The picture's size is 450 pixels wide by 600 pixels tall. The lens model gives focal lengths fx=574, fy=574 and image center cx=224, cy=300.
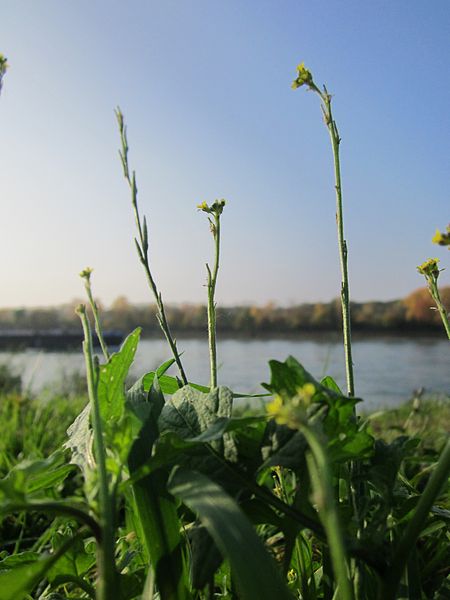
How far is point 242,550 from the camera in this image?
277 mm

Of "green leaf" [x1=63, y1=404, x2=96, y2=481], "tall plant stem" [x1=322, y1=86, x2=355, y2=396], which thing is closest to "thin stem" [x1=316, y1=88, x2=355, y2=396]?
"tall plant stem" [x1=322, y1=86, x2=355, y2=396]

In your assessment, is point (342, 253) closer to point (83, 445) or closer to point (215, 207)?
point (215, 207)

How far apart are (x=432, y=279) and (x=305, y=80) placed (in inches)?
8.6

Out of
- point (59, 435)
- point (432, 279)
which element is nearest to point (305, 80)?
→ point (432, 279)

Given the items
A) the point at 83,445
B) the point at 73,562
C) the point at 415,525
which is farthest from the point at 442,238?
the point at 73,562

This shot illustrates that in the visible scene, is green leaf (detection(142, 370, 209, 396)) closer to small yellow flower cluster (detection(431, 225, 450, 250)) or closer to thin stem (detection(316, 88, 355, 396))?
thin stem (detection(316, 88, 355, 396))

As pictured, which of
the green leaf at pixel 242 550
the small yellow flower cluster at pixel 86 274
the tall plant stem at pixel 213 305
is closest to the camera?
the green leaf at pixel 242 550

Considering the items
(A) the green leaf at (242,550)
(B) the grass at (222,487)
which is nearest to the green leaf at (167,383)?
(B) the grass at (222,487)

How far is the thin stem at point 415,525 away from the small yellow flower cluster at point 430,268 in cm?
23

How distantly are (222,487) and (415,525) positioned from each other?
120 mm

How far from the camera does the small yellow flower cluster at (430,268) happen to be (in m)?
0.50

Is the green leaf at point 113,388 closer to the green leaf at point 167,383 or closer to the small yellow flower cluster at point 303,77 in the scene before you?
the green leaf at point 167,383

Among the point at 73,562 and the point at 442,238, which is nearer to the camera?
the point at 442,238

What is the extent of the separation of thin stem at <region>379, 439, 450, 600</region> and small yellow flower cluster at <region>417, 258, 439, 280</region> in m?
0.23
